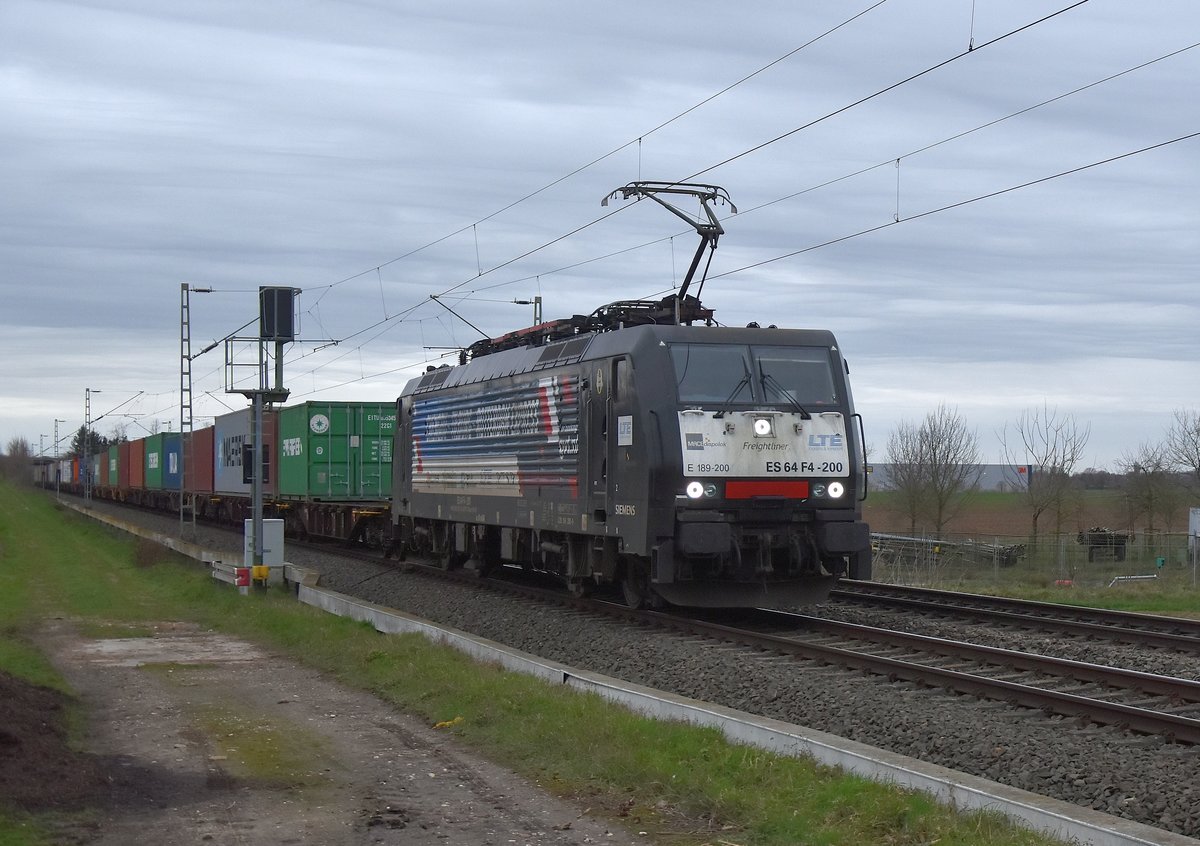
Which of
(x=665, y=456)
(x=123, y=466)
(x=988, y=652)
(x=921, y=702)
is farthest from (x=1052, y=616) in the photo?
(x=123, y=466)

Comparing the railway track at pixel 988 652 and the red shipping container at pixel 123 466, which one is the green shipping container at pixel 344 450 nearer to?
the railway track at pixel 988 652

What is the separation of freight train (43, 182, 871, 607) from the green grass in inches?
112

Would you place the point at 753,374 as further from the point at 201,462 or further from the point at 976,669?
the point at 201,462

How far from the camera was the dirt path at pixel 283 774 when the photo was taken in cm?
659

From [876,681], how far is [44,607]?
503 inches

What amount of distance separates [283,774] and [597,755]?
6.23 ft

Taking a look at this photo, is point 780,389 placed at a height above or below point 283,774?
above

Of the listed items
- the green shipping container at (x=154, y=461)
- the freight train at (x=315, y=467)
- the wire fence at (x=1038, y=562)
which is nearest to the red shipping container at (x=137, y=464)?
the green shipping container at (x=154, y=461)

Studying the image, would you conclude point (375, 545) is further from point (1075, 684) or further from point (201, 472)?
point (1075, 684)

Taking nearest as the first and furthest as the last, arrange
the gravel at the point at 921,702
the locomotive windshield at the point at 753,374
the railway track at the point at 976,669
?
the gravel at the point at 921,702 → the railway track at the point at 976,669 → the locomotive windshield at the point at 753,374

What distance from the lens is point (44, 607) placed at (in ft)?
60.4

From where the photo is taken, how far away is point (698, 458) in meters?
13.6

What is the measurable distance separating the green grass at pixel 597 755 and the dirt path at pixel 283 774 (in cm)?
18

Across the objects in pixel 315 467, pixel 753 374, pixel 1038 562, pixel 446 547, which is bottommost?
pixel 1038 562
